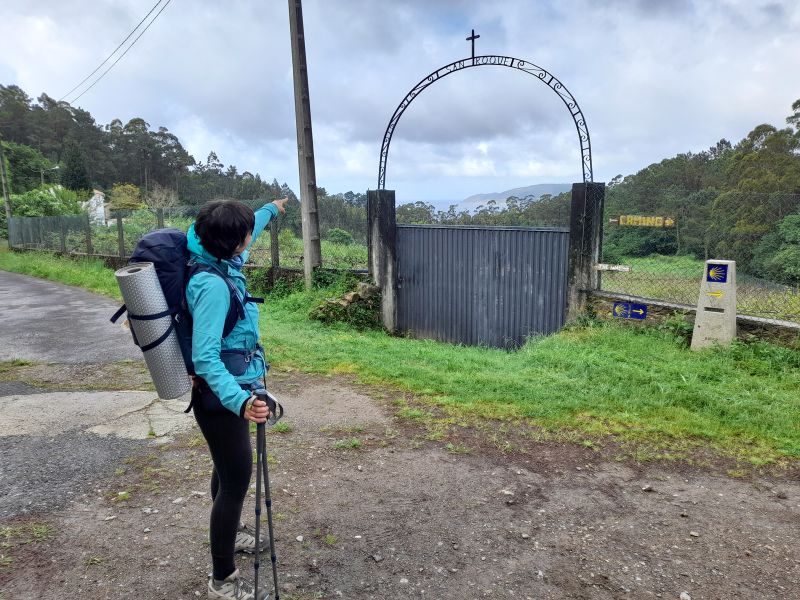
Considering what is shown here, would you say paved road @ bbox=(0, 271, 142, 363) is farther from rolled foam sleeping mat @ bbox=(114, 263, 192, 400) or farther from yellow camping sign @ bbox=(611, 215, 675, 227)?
yellow camping sign @ bbox=(611, 215, 675, 227)

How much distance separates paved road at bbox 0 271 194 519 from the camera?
11.4 ft

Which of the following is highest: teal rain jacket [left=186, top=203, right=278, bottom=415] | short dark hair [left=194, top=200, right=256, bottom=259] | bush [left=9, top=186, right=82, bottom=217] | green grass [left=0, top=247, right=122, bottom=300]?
bush [left=9, top=186, right=82, bottom=217]

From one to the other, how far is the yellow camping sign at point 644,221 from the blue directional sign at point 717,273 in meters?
0.90

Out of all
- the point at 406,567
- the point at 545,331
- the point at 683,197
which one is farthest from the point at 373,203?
the point at 406,567

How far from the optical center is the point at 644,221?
691 cm

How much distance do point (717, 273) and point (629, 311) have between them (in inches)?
46.3

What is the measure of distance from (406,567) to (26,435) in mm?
3326

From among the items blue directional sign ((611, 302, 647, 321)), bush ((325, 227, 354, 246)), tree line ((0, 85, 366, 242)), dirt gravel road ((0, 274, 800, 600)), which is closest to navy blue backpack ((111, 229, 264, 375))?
dirt gravel road ((0, 274, 800, 600))

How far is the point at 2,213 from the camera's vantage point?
31281 mm

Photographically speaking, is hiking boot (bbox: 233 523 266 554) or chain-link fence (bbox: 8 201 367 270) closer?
hiking boot (bbox: 233 523 266 554)

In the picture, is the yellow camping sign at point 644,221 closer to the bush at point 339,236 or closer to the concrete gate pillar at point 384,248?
the concrete gate pillar at point 384,248

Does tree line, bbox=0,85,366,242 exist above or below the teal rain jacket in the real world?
above

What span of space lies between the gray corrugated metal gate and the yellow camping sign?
0.78 meters

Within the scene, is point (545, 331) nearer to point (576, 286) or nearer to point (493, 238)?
point (576, 286)
